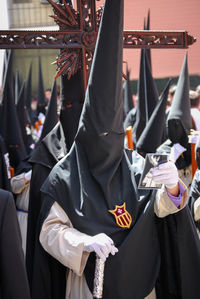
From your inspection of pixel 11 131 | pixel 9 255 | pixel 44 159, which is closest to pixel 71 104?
pixel 44 159

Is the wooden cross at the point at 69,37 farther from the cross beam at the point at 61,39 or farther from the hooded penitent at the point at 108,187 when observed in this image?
the hooded penitent at the point at 108,187

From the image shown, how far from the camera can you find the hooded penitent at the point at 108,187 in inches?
109

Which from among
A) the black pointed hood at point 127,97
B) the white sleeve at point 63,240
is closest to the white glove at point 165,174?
the white sleeve at point 63,240

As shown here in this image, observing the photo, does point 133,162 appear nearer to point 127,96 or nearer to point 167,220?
point 167,220

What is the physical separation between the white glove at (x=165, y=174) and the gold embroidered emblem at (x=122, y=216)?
324 millimetres

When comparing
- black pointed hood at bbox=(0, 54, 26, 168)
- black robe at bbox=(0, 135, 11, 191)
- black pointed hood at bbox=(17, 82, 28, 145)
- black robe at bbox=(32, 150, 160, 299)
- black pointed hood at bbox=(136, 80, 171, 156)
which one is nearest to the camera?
black robe at bbox=(32, 150, 160, 299)

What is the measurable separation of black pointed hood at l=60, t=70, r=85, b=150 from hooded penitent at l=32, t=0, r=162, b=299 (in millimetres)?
749

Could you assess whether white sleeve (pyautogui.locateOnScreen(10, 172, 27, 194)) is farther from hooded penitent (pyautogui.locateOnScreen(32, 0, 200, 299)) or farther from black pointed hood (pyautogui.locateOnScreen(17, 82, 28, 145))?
hooded penitent (pyautogui.locateOnScreen(32, 0, 200, 299))

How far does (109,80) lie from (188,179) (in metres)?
2.31

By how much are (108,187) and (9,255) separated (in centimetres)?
99

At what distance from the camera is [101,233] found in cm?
267

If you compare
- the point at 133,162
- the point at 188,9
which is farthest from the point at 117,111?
the point at 188,9

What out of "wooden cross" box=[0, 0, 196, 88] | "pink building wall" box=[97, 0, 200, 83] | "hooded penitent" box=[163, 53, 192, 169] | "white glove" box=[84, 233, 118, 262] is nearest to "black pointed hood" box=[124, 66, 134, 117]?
"pink building wall" box=[97, 0, 200, 83]

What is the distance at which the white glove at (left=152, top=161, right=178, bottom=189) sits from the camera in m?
2.63
